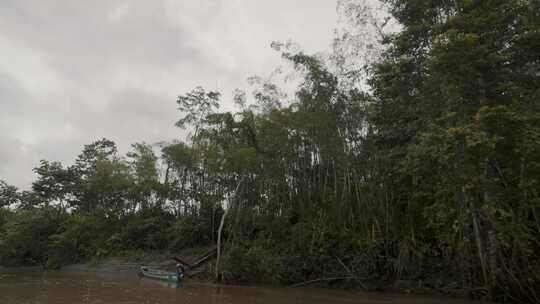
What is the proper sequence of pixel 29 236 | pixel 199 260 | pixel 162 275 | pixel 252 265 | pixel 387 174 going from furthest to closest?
pixel 29 236 → pixel 199 260 → pixel 162 275 → pixel 252 265 → pixel 387 174

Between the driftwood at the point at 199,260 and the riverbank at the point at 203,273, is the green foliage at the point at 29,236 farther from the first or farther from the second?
the driftwood at the point at 199,260

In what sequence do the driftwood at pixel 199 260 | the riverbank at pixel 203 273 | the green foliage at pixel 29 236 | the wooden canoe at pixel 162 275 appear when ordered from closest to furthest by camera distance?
the riverbank at pixel 203 273, the wooden canoe at pixel 162 275, the driftwood at pixel 199 260, the green foliage at pixel 29 236

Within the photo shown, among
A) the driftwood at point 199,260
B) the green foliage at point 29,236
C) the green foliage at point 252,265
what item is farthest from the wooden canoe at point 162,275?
the green foliage at point 29,236

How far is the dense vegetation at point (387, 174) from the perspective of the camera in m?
10.2

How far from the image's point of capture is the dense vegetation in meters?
10.2

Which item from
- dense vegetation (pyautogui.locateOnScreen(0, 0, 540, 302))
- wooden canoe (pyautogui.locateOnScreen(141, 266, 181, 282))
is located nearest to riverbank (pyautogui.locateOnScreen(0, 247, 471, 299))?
dense vegetation (pyautogui.locateOnScreen(0, 0, 540, 302))

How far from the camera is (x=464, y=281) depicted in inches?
464

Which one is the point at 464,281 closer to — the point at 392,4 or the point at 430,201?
the point at 430,201

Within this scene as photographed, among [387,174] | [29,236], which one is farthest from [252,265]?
[29,236]

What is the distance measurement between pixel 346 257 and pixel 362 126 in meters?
5.55

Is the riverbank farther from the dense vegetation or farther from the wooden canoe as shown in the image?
the wooden canoe

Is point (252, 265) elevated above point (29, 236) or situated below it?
below

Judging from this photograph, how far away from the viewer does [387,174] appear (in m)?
14.3

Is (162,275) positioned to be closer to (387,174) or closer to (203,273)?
(203,273)
